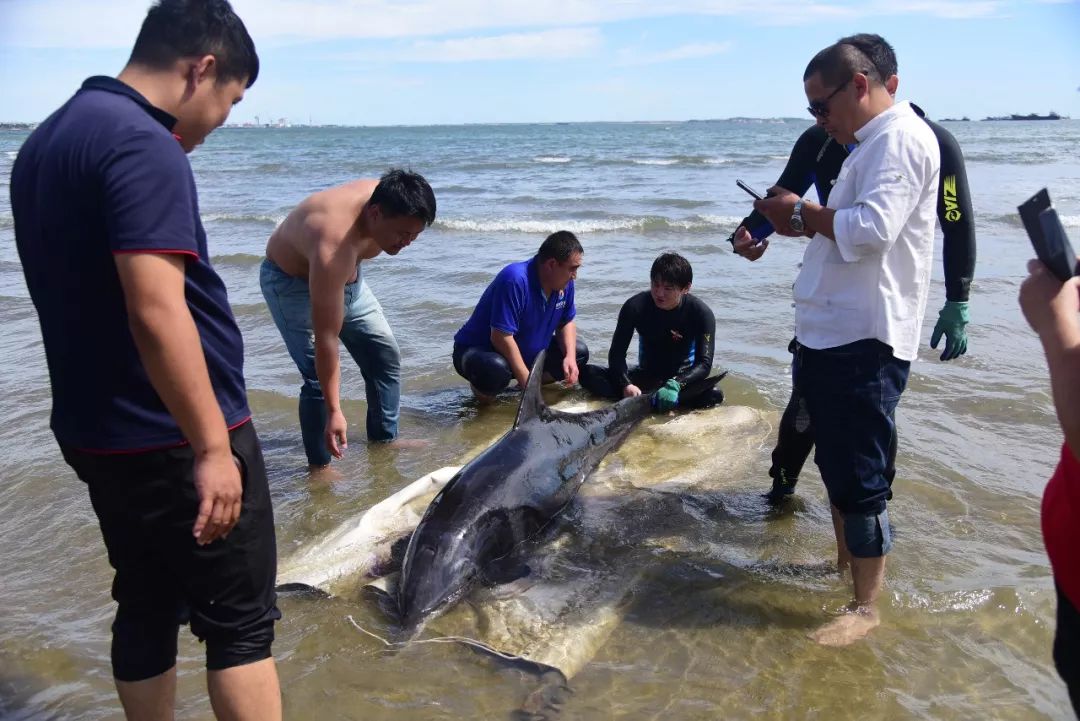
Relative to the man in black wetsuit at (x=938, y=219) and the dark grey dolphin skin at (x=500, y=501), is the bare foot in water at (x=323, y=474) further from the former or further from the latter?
the man in black wetsuit at (x=938, y=219)

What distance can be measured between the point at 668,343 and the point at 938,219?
307 cm

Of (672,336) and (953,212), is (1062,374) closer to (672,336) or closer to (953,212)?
(953,212)

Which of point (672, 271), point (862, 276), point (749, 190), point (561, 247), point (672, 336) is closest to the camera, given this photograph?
point (862, 276)

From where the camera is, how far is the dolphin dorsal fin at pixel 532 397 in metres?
4.22

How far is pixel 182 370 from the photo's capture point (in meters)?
1.91

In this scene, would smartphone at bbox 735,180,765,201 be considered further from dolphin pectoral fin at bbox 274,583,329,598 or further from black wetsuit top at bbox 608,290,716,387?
dolphin pectoral fin at bbox 274,583,329,598

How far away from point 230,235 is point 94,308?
14.0 m

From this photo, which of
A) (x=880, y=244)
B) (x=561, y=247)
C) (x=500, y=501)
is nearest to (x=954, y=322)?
(x=880, y=244)

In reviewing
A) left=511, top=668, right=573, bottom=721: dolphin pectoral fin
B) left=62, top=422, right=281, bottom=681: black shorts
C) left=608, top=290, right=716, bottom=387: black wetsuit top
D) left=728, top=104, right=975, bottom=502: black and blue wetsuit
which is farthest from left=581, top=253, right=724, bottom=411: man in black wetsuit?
left=62, top=422, right=281, bottom=681: black shorts

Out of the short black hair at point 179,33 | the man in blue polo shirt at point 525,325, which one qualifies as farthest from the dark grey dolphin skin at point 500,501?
the short black hair at point 179,33

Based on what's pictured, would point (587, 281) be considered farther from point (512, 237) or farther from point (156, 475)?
point (156, 475)

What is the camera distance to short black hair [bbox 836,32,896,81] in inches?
120

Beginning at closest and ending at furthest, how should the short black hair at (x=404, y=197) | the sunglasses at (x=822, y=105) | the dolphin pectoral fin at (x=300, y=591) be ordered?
the sunglasses at (x=822, y=105) → the dolphin pectoral fin at (x=300, y=591) → the short black hair at (x=404, y=197)

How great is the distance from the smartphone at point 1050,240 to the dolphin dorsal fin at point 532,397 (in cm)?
261
